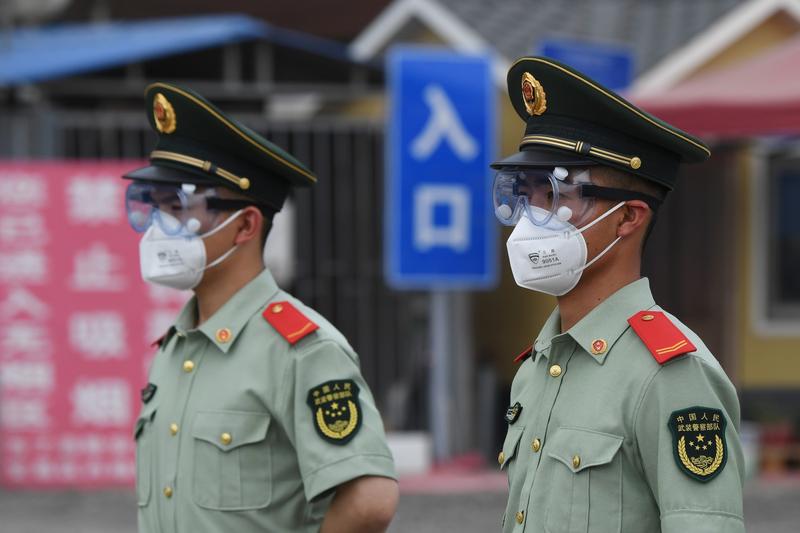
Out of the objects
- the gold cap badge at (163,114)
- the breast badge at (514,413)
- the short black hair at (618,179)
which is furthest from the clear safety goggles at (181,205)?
the short black hair at (618,179)

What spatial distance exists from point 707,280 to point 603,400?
822 cm

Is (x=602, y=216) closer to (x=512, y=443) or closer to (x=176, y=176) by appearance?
(x=512, y=443)

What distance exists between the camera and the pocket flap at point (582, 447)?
2.23 m

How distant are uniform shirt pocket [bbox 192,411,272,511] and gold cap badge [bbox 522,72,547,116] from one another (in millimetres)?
963

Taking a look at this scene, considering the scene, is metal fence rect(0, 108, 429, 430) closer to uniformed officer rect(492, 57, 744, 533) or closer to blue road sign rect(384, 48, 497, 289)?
blue road sign rect(384, 48, 497, 289)

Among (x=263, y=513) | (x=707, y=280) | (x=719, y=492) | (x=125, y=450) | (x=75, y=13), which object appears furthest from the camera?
(x=75, y=13)

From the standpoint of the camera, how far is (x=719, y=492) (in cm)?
213

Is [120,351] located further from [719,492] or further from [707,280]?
[719,492]

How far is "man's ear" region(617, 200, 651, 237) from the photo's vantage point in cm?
238

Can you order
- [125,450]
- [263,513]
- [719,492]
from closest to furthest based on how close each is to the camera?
[719,492] → [263,513] → [125,450]

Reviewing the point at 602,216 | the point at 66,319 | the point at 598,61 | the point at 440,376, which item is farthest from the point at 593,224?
the point at 440,376

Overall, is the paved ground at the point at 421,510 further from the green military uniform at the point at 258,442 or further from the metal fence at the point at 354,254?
the green military uniform at the point at 258,442

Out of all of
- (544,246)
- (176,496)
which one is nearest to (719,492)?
(544,246)

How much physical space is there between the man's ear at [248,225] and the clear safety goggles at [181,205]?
0.07ft
